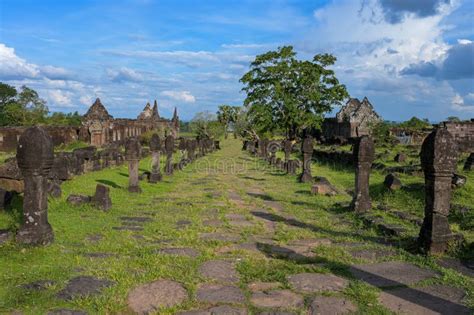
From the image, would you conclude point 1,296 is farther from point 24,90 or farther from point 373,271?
point 24,90

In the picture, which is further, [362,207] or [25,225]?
[362,207]

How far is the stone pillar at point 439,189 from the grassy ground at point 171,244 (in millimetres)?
374

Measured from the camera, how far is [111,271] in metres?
5.40

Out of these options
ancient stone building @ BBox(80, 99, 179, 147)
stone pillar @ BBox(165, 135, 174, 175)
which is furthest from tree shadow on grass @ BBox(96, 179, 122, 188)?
ancient stone building @ BBox(80, 99, 179, 147)

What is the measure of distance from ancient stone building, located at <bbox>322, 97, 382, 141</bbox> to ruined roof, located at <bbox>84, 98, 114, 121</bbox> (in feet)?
62.7

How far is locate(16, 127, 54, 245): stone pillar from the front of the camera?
21.2 feet

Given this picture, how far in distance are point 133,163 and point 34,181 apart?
22.2 feet

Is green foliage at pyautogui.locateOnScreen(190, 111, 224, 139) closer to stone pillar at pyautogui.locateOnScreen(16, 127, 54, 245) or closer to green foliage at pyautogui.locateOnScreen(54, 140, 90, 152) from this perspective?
green foliage at pyautogui.locateOnScreen(54, 140, 90, 152)

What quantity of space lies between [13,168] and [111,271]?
7101mm

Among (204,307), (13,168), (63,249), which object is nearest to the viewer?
(204,307)

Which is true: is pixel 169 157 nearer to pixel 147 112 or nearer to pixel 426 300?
pixel 426 300

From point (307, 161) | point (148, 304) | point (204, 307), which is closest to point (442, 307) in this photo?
point (204, 307)

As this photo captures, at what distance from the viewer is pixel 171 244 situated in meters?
7.02

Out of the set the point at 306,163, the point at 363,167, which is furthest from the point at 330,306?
the point at 306,163
